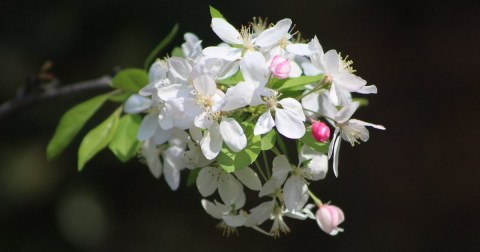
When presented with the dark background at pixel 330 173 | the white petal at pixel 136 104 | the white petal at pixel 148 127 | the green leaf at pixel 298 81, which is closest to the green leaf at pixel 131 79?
the white petal at pixel 136 104

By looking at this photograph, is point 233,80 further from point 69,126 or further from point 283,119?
point 69,126

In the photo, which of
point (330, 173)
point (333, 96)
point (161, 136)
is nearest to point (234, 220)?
point (161, 136)

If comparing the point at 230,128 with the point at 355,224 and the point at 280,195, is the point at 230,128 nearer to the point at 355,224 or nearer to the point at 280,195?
the point at 280,195

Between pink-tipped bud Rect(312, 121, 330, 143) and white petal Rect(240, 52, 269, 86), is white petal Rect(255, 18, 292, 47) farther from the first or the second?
pink-tipped bud Rect(312, 121, 330, 143)

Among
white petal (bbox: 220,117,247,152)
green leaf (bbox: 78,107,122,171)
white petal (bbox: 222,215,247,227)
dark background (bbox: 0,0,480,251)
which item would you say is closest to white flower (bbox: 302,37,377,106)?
white petal (bbox: 220,117,247,152)

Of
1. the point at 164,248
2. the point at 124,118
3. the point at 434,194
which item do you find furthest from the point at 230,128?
the point at 434,194

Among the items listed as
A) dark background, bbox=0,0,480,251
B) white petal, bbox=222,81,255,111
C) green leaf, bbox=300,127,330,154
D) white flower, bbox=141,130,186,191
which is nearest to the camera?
white petal, bbox=222,81,255,111
